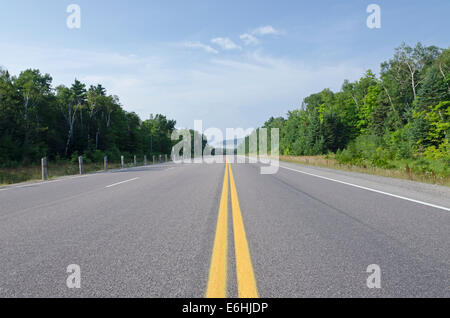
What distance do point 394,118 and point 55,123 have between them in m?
57.5

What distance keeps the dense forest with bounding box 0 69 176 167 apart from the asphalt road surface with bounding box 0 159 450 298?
28462 millimetres

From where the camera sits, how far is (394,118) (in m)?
45.6

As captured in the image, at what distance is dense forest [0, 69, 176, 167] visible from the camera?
2920 centimetres

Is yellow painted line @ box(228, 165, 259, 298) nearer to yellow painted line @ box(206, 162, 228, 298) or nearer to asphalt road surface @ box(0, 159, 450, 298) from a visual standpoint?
asphalt road surface @ box(0, 159, 450, 298)

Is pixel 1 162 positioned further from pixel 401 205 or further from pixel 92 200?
pixel 401 205

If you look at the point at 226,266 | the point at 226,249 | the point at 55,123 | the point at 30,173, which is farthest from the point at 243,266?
the point at 55,123

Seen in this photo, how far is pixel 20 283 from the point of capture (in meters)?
2.28

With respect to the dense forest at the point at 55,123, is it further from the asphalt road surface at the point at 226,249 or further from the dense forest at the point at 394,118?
the dense forest at the point at 394,118

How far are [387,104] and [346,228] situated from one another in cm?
5447

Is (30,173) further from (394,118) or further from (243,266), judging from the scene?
(394,118)

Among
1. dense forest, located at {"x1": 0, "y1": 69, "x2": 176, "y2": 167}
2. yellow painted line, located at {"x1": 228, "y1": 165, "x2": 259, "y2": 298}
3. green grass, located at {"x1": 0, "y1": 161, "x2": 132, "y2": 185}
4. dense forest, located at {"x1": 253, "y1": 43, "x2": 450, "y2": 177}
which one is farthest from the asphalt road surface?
dense forest, located at {"x1": 0, "y1": 69, "x2": 176, "y2": 167}

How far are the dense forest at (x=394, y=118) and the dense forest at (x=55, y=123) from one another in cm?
3522

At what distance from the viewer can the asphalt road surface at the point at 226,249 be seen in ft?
7.22
